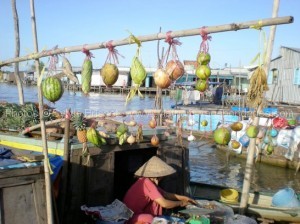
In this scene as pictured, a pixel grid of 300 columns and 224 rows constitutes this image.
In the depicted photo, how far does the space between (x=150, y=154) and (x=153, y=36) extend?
14.1 feet

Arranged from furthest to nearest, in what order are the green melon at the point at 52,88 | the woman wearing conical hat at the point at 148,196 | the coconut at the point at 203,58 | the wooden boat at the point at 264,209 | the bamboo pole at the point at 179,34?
1. the wooden boat at the point at 264,209
2. the woman wearing conical hat at the point at 148,196
3. the green melon at the point at 52,88
4. the coconut at the point at 203,58
5. the bamboo pole at the point at 179,34

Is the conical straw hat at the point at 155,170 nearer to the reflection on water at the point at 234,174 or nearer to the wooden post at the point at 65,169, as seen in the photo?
the wooden post at the point at 65,169

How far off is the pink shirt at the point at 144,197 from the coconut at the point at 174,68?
2.08 metres

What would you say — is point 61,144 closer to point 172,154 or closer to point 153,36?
point 172,154

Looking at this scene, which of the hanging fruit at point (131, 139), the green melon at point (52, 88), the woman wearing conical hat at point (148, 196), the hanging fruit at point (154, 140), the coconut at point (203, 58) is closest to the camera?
the coconut at point (203, 58)

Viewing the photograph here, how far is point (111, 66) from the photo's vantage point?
2975 millimetres

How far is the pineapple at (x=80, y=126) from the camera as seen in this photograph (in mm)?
4953

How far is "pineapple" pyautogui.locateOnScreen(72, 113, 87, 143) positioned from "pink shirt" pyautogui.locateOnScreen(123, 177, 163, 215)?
101 centimetres

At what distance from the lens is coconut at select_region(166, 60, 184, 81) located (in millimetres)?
2977

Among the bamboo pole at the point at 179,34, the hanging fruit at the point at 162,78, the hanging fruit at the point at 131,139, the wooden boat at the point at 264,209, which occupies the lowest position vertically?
the wooden boat at the point at 264,209

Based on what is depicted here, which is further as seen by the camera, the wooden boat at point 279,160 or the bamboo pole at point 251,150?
the wooden boat at point 279,160

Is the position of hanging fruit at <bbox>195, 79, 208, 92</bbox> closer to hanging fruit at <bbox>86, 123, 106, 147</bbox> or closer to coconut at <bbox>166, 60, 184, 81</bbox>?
coconut at <bbox>166, 60, 184, 81</bbox>

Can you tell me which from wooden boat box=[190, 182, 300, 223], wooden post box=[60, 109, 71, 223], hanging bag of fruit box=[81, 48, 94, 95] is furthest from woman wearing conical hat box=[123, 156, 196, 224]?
wooden boat box=[190, 182, 300, 223]

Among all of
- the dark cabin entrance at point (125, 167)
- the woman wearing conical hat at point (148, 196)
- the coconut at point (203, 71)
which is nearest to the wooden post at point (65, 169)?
the woman wearing conical hat at point (148, 196)
